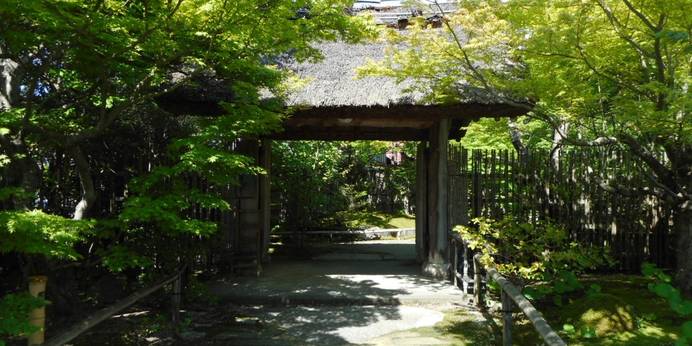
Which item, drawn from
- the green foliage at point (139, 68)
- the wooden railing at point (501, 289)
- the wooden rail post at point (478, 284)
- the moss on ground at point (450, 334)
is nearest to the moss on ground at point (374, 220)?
the wooden railing at point (501, 289)

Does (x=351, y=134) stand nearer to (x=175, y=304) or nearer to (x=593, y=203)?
(x=593, y=203)

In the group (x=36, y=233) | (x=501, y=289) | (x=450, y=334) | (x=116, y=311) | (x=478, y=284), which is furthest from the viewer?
(x=478, y=284)

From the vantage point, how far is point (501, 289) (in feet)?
16.7

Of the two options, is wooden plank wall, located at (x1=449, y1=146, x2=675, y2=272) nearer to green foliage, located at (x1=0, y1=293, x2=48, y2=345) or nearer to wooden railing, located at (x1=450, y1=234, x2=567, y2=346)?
wooden railing, located at (x1=450, y1=234, x2=567, y2=346)

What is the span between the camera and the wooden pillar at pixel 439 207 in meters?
8.61

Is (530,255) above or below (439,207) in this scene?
below

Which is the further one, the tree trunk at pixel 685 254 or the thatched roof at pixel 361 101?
the thatched roof at pixel 361 101

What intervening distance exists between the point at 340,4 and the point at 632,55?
3496 millimetres

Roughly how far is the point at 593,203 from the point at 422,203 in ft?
9.93

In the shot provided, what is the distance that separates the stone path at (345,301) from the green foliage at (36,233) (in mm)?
2571

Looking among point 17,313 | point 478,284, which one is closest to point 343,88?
point 478,284

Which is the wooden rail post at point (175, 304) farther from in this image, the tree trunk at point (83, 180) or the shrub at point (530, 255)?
the shrub at point (530, 255)

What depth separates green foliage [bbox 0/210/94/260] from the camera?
3.66 m

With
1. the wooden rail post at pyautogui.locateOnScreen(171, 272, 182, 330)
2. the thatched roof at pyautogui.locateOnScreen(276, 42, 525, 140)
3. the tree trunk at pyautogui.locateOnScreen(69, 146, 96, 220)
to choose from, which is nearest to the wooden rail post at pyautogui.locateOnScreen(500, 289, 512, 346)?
the thatched roof at pyautogui.locateOnScreen(276, 42, 525, 140)
